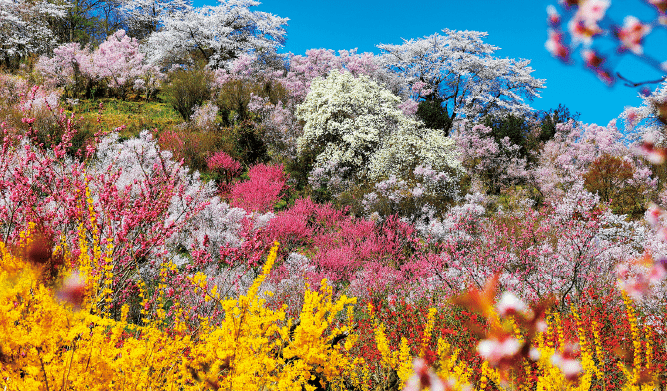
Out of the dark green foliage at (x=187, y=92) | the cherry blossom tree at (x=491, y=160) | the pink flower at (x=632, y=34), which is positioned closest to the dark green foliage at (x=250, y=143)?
the dark green foliage at (x=187, y=92)

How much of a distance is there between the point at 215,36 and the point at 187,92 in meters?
9.00

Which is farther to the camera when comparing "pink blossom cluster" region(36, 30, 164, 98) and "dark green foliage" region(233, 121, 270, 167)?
"pink blossom cluster" region(36, 30, 164, 98)

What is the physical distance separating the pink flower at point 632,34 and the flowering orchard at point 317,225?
0.01m

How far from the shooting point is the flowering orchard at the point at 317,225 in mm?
2234

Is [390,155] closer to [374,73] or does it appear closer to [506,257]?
[506,257]

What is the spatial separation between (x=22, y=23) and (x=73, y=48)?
3.61 m

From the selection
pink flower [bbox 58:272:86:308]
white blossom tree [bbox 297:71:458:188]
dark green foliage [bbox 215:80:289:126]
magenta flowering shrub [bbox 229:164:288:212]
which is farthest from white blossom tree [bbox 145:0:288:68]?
pink flower [bbox 58:272:86:308]

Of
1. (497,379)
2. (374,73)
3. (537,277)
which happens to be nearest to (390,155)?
(537,277)

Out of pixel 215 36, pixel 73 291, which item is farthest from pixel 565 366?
pixel 215 36

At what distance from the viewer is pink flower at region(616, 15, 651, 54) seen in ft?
4.20

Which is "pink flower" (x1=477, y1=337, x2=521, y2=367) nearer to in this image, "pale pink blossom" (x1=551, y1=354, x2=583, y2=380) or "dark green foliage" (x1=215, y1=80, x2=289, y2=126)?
"pale pink blossom" (x1=551, y1=354, x2=583, y2=380)

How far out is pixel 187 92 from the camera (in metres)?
14.7

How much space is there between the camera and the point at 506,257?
7699 millimetres

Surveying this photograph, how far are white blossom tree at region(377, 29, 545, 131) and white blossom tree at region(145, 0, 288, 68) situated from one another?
27.8ft
